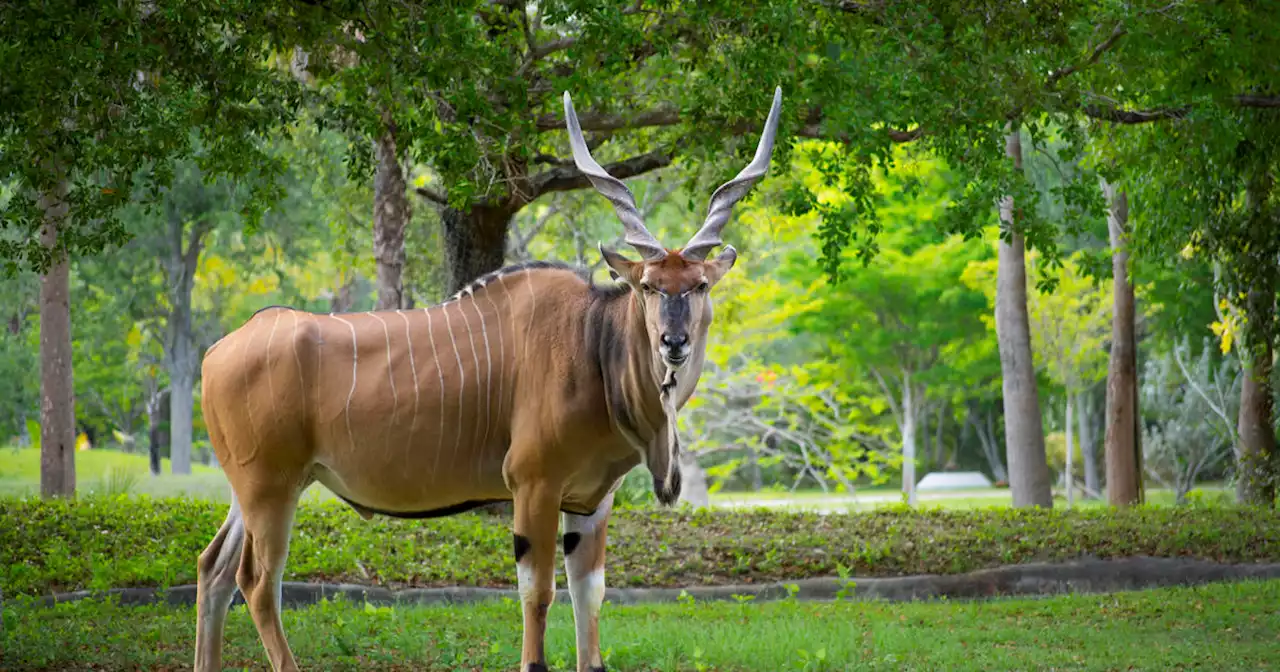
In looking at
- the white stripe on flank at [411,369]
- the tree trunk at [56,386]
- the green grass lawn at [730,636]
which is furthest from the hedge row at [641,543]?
the white stripe on flank at [411,369]

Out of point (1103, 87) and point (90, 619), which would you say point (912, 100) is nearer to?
point (1103, 87)

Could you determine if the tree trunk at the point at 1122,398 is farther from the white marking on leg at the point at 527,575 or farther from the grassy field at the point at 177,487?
the white marking on leg at the point at 527,575

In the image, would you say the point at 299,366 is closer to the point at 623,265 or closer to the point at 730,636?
the point at 623,265

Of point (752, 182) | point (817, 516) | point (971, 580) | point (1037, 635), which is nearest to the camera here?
point (752, 182)

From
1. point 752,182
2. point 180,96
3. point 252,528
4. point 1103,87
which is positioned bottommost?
point 252,528

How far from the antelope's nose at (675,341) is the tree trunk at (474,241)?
8291 millimetres

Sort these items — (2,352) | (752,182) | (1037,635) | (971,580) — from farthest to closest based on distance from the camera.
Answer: (2,352), (971,580), (1037,635), (752,182)

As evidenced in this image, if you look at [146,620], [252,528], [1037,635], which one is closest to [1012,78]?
[1037,635]

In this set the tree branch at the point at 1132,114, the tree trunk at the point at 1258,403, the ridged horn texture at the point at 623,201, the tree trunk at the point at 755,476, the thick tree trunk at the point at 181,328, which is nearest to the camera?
the ridged horn texture at the point at 623,201

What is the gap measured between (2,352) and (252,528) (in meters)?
28.1

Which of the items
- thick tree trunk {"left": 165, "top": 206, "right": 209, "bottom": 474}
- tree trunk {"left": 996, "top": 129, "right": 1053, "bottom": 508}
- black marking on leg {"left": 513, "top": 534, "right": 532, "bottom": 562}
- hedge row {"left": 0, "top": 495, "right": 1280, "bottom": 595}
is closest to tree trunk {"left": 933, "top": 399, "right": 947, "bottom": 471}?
thick tree trunk {"left": 165, "top": 206, "right": 209, "bottom": 474}

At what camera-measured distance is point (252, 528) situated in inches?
238

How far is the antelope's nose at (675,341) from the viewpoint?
5.29 meters

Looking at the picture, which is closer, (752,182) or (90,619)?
(752,182)
